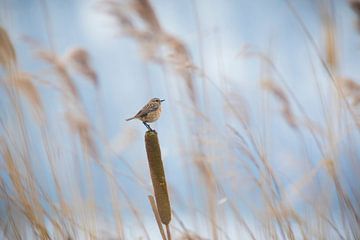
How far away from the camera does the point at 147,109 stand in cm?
160

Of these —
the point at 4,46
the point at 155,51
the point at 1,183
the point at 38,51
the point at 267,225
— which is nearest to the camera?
the point at 1,183

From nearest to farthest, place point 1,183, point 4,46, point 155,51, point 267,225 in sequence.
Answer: point 1,183
point 4,46
point 267,225
point 155,51

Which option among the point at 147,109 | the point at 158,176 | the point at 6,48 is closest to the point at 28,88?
the point at 6,48

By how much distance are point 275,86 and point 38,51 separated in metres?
1.22

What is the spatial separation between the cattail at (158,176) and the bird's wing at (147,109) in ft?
1.29

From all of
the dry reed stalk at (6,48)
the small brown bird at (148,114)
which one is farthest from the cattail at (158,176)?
the dry reed stalk at (6,48)

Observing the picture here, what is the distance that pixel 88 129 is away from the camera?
7.38 ft

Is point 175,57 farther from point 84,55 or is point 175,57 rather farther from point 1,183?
point 1,183

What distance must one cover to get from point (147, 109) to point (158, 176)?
46 cm

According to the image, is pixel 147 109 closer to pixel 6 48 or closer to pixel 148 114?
pixel 148 114

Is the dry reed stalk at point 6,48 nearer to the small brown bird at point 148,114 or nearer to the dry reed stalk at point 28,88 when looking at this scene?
the dry reed stalk at point 28,88

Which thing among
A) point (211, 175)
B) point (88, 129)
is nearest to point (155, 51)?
point (88, 129)

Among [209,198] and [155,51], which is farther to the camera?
[155,51]

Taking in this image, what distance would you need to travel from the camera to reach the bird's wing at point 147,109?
1.58 meters
